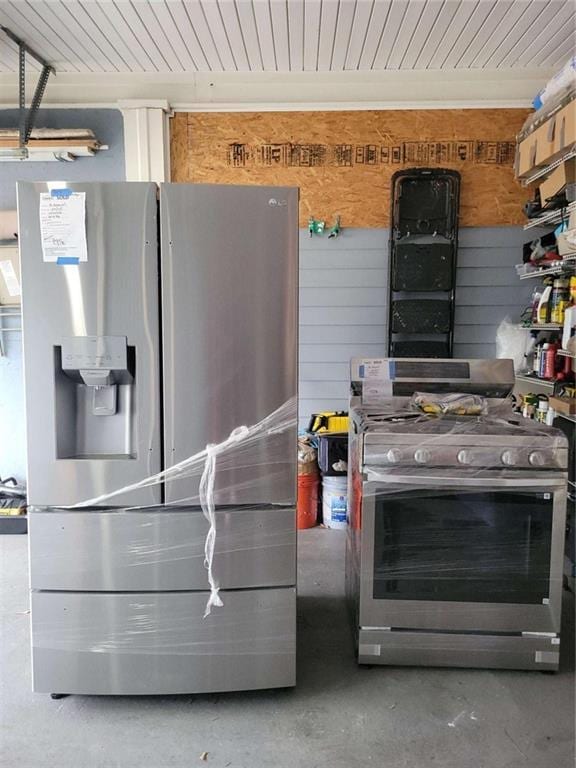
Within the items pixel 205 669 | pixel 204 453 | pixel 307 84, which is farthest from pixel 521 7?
pixel 205 669

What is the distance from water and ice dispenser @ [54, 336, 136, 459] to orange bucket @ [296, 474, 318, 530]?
208 cm

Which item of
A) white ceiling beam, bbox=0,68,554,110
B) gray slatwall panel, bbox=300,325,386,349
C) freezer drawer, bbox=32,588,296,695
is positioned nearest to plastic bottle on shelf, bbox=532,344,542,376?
gray slatwall panel, bbox=300,325,386,349

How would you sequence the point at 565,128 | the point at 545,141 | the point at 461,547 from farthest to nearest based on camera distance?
1. the point at 545,141
2. the point at 565,128
3. the point at 461,547

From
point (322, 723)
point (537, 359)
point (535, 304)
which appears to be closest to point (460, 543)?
point (322, 723)

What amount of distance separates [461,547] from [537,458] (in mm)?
487

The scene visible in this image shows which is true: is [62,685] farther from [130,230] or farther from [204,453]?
[130,230]

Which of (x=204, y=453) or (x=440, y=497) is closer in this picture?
(x=204, y=453)

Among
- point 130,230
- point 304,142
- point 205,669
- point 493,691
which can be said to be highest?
point 304,142

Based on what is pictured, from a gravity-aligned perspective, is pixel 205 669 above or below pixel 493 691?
above

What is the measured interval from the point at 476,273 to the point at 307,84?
1893mm

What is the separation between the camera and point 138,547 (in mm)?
A: 2064

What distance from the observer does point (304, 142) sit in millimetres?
4094

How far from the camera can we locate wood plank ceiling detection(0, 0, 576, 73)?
3088mm

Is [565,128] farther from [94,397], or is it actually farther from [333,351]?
[94,397]
